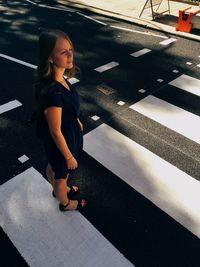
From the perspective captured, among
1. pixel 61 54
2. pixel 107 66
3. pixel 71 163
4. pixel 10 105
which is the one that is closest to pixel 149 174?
pixel 71 163

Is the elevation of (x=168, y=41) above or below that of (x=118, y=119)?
above

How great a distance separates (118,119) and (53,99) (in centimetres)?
310

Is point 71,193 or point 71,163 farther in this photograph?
point 71,193

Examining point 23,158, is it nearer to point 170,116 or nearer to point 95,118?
point 95,118

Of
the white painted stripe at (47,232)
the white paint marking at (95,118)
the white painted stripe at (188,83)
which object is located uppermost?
the white painted stripe at (188,83)

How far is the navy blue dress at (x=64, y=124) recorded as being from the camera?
2598 millimetres

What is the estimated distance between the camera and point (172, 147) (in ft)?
16.1

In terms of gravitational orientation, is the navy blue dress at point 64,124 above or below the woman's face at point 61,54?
below

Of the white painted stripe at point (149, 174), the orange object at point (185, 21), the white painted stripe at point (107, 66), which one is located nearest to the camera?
the white painted stripe at point (149, 174)

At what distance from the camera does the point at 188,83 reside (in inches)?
267

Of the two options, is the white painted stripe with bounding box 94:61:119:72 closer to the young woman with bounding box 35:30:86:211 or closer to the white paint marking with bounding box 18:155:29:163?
the white paint marking with bounding box 18:155:29:163

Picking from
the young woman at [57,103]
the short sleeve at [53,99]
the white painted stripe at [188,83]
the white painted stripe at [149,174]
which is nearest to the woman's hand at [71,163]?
the young woman at [57,103]

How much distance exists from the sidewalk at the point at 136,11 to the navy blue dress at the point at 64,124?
7.49m

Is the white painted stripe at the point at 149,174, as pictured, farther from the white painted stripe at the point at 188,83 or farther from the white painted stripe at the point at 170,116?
the white painted stripe at the point at 188,83
